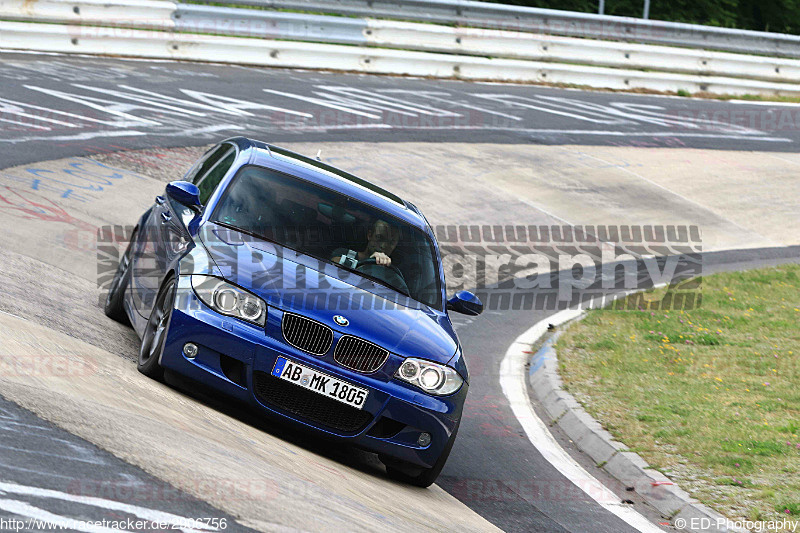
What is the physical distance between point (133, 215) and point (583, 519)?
7.57 meters

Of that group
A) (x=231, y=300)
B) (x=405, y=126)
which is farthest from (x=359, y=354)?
(x=405, y=126)

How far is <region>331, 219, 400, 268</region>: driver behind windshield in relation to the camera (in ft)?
23.4

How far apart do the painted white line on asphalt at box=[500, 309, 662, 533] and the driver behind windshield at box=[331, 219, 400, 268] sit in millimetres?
1961

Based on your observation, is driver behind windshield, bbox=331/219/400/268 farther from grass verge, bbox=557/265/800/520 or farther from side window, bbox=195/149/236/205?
grass verge, bbox=557/265/800/520

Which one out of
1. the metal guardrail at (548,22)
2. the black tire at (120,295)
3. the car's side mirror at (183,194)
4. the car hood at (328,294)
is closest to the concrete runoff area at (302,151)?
the black tire at (120,295)

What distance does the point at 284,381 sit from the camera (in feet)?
19.6

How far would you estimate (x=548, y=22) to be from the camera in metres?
25.5

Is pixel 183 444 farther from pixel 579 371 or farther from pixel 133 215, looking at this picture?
pixel 133 215

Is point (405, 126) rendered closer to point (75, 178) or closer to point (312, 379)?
point (75, 178)

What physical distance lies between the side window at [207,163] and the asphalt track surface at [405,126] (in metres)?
2.90

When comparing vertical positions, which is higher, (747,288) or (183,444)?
(183,444)

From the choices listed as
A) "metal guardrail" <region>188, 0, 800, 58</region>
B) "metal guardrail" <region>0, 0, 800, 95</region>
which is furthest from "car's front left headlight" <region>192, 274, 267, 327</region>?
"metal guardrail" <region>188, 0, 800, 58</region>

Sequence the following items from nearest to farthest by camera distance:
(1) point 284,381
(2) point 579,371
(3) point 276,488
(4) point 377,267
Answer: (3) point 276,488, (1) point 284,381, (4) point 377,267, (2) point 579,371

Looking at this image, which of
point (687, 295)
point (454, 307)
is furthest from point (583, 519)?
point (687, 295)
